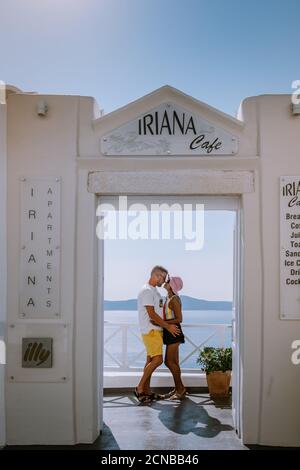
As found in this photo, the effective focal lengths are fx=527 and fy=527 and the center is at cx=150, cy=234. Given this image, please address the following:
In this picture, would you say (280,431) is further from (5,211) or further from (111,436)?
(5,211)

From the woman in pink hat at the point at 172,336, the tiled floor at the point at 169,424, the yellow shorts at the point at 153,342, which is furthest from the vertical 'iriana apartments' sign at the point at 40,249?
the woman in pink hat at the point at 172,336

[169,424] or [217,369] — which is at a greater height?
[217,369]

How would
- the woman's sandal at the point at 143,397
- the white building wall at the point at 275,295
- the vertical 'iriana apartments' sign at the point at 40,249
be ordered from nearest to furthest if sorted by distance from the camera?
the white building wall at the point at 275,295
the vertical 'iriana apartments' sign at the point at 40,249
the woman's sandal at the point at 143,397

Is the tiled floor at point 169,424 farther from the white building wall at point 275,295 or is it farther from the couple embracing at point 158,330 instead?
the white building wall at point 275,295

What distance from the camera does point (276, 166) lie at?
15.8ft

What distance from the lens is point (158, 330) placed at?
6629 mm

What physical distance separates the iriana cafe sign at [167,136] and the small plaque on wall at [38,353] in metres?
1.84

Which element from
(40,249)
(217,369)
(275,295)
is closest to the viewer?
(275,295)

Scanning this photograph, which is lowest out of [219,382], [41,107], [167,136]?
[219,382]

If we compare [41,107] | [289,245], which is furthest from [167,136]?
[289,245]

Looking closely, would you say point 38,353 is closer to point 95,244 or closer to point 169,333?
point 95,244

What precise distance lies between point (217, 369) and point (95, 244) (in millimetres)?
2739

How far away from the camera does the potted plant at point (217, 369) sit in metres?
6.61
